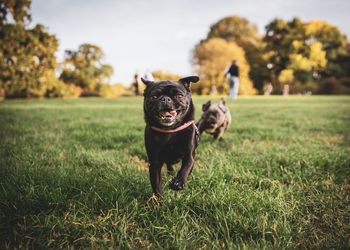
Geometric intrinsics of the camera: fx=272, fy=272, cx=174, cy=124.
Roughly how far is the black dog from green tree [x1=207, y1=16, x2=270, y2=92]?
52.1m

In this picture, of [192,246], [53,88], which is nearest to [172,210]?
[192,246]

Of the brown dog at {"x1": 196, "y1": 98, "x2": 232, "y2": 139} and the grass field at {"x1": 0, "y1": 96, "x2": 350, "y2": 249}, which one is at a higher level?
the brown dog at {"x1": 196, "y1": 98, "x2": 232, "y2": 139}

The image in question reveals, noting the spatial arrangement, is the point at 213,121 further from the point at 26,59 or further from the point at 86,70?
the point at 86,70

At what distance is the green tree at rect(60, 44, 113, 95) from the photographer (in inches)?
1816

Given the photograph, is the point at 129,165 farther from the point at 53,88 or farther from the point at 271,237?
the point at 53,88

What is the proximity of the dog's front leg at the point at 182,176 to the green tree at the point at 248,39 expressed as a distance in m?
52.1

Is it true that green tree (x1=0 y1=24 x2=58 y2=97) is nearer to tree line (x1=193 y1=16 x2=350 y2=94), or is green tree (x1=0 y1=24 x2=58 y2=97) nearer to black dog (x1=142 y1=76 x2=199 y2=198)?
tree line (x1=193 y1=16 x2=350 y2=94)

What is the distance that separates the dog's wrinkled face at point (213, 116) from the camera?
5422 millimetres

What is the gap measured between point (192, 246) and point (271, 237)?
59cm

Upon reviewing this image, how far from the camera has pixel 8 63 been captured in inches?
1022

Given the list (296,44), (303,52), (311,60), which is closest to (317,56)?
(311,60)

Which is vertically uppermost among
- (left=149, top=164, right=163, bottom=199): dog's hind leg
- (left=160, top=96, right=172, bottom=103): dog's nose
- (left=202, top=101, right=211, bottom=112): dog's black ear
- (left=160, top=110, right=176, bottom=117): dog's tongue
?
(left=160, top=96, right=172, bottom=103): dog's nose

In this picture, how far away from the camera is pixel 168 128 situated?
250 centimetres

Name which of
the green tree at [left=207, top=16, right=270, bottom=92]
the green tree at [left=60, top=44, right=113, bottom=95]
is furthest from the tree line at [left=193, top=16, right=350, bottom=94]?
the green tree at [left=60, top=44, right=113, bottom=95]
